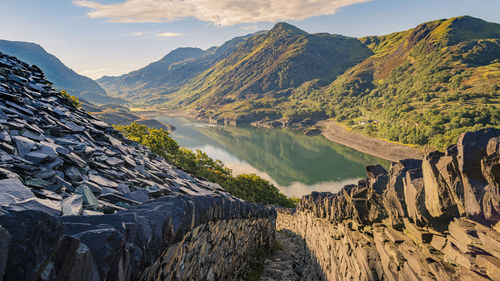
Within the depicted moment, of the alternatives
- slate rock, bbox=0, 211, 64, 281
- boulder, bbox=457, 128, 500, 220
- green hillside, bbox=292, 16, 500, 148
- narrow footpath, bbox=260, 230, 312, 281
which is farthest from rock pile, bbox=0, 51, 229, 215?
green hillside, bbox=292, 16, 500, 148

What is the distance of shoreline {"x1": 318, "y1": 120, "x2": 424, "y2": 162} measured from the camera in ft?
290

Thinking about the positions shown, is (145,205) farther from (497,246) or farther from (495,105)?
(495,105)

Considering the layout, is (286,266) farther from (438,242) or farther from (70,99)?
(70,99)

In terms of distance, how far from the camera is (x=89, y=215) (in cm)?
282

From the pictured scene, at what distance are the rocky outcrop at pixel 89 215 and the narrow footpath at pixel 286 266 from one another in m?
1.89

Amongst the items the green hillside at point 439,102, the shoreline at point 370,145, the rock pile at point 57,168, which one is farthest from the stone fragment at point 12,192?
the green hillside at point 439,102

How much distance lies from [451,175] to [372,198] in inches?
94.4

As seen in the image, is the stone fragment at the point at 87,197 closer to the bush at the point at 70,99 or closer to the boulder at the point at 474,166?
the boulder at the point at 474,166

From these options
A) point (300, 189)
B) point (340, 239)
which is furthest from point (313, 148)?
point (340, 239)

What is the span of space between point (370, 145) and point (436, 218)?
111m

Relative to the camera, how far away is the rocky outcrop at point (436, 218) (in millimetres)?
2977

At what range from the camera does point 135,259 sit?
2908 mm

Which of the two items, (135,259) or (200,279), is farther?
(200,279)

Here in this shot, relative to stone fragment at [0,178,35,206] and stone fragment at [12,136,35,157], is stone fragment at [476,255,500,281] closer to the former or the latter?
stone fragment at [0,178,35,206]
